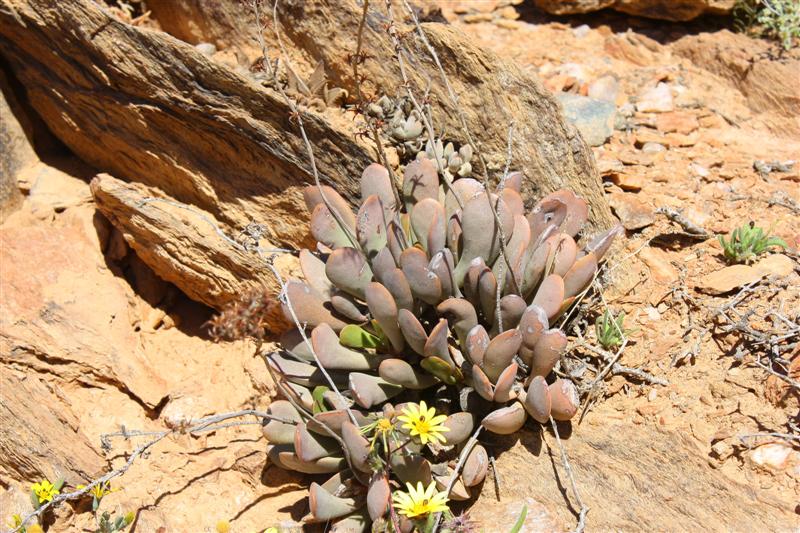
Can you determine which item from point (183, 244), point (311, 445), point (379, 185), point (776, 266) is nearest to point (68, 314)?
point (183, 244)

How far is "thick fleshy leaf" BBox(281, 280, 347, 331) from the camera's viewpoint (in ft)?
11.6

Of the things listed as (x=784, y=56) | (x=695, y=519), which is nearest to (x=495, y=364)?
(x=695, y=519)

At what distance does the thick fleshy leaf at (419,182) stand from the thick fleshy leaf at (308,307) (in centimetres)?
63

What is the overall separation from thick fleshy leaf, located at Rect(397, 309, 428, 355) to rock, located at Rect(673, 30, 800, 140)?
117 inches

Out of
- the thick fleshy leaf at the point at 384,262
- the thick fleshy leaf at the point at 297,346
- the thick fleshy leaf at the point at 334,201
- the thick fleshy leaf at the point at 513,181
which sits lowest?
the thick fleshy leaf at the point at 297,346

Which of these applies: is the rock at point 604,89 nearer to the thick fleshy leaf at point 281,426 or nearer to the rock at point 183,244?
the rock at point 183,244

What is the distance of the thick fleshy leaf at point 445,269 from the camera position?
331 centimetres

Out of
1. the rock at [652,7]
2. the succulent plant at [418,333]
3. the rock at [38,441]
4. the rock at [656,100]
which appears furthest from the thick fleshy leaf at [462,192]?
the rock at [652,7]

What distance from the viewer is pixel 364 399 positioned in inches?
129

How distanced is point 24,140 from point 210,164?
157cm

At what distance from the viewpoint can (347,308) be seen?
3.58m

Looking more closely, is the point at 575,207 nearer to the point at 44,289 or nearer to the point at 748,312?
the point at 748,312

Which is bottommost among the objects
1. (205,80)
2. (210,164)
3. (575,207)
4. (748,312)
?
(748,312)

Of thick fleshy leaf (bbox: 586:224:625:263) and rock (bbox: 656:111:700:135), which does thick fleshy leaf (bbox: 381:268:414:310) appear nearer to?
thick fleshy leaf (bbox: 586:224:625:263)
